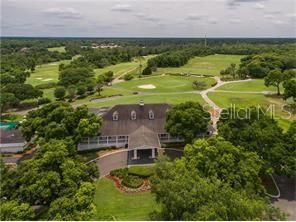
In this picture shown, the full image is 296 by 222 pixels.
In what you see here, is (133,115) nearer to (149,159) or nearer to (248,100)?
(149,159)

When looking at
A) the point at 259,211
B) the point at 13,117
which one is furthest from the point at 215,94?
the point at 259,211

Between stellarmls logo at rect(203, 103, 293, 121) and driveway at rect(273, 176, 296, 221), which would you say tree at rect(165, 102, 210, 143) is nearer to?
stellarmls logo at rect(203, 103, 293, 121)

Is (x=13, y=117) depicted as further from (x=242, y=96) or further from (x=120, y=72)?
(x=120, y=72)

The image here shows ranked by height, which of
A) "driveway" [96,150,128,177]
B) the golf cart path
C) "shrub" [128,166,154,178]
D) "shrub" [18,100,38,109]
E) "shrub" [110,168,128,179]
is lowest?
"shrub" [18,100,38,109]

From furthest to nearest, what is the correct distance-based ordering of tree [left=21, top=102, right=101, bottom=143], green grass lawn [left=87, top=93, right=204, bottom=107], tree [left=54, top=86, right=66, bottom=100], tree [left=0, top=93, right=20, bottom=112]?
tree [left=54, top=86, right=66, bottom=100], green grass lawn [left=87, top=93, right=204, bottom=107], tree [left=0, top=93, right=20, bottom=112], tree [left=21, top=102, right=101, bottom=143]

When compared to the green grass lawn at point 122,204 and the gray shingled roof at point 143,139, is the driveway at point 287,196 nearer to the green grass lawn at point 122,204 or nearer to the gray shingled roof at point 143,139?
the green grass lawn at point 122,204

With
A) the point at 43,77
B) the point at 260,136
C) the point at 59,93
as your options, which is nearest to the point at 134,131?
the point at 260,136

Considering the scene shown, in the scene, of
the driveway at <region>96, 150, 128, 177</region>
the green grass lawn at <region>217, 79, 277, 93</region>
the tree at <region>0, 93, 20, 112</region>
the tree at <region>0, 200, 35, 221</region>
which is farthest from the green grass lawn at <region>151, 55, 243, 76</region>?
the tree at <region>0, 200, 35, 221</region>
